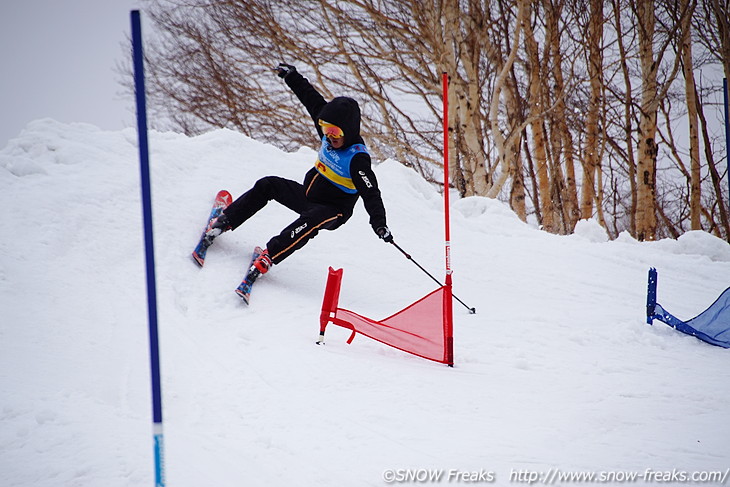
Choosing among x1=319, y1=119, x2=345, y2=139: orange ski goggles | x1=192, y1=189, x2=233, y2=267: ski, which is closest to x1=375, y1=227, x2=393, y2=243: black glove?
x1=319, y1=119, x2=345, y2=139: orange ski goggles

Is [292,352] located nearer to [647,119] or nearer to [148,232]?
[148,232]

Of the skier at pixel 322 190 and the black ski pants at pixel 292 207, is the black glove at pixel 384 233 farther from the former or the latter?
the black ski pants at pixel 292 207

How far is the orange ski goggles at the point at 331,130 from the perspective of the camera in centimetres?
412

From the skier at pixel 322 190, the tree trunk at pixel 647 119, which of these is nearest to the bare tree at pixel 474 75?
the tree trunk at pixel 647 119

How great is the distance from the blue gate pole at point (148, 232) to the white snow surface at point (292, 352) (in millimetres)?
330

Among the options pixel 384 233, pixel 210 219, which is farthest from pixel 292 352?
pixel 210 219

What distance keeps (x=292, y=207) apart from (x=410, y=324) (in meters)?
1.62

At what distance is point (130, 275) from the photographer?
3904 mm

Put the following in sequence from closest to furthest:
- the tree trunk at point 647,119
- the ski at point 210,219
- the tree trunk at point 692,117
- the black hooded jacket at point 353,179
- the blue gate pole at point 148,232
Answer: the blue gate pole at point 148,232 → the black hooded jacket at point 353,179 → the ski at point 210,219 → the tree trunk at point 647,119 → the tree trunk at point 692,117

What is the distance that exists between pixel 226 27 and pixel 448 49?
4853 millimetres

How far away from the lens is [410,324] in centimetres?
362

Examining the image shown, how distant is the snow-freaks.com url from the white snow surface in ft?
0.10

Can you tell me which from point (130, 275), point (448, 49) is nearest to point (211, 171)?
point (130, 275)

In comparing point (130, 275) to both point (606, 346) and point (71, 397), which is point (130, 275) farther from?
point (606, 346)
